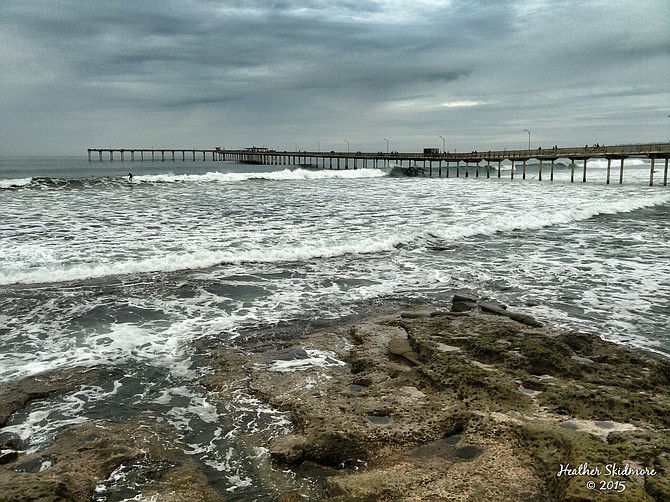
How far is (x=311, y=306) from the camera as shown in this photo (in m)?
9.00

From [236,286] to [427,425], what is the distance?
262 inches

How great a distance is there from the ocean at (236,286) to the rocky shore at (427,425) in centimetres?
28

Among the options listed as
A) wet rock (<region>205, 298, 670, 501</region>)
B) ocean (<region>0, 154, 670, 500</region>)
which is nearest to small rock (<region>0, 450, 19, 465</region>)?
ocean (<region>0, 154, 670, 500</region>)

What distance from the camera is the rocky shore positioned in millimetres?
3555

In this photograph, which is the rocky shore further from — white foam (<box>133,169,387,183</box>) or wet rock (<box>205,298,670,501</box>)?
white foam (<box>133,169,387,183</box>)

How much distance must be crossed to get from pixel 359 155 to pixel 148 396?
86.8 m

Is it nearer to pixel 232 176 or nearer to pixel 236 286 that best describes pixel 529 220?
pixel 236 286

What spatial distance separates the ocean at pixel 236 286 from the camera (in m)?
5.27

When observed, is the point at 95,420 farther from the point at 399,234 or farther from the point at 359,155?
the point at 359,155

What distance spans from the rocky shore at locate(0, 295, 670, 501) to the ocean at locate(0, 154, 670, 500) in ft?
0.93

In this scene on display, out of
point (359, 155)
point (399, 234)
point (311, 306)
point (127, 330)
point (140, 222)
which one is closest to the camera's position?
point (127, 330)

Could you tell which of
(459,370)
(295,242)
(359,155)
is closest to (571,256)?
(295,242)

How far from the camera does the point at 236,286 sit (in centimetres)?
1046

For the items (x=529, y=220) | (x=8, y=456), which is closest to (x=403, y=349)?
(x=8, y=456)
